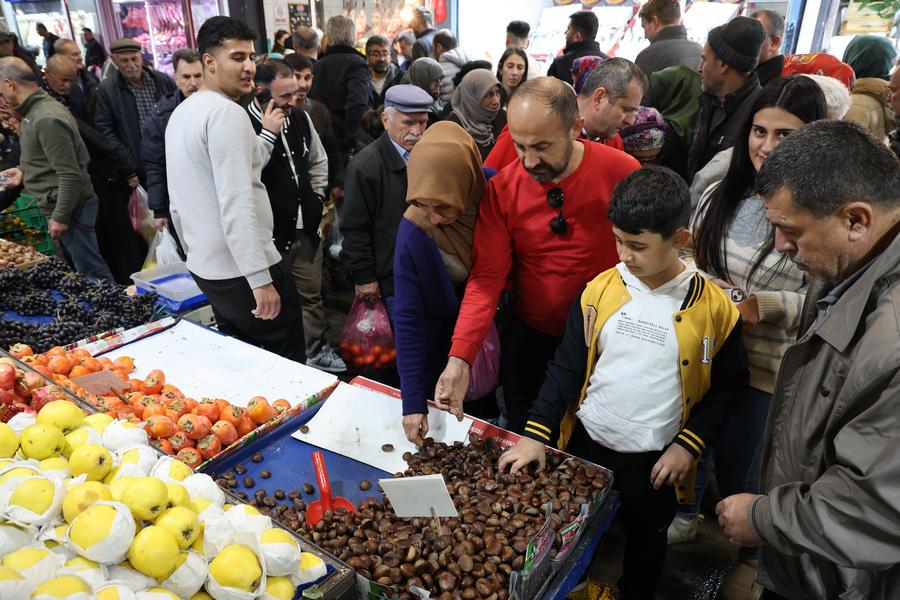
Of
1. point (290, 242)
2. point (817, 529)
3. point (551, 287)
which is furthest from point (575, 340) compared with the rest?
point (290, 242)

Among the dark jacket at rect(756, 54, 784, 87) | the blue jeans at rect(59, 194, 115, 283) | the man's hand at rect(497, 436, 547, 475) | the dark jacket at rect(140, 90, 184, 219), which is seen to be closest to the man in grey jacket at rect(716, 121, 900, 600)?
the man's hand at rect(497, 436, 547, 475)

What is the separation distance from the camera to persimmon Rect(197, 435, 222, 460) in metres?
1.79

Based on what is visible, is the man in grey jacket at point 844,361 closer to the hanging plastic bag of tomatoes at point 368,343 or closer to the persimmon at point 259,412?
the persimmon at point 259,412

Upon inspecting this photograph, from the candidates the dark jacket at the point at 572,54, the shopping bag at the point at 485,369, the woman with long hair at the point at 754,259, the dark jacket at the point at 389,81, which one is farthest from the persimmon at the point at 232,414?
the dark jacket at the point at 389,81

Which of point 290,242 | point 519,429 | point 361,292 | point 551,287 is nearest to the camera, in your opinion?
point 551,287

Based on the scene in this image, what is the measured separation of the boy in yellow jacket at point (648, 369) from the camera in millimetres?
1561

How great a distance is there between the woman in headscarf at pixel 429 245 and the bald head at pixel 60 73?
428 centimetres

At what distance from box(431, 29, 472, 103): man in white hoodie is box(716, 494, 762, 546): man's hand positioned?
421 centimetres

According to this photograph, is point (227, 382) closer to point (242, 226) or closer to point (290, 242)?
point (242, 226)

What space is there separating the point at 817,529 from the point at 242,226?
2.06 m

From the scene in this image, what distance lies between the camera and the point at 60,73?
15.3 ft

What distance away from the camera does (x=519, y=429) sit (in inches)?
95.9

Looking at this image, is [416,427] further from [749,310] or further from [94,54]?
[94,54]

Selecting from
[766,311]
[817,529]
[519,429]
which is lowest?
[519,429]
